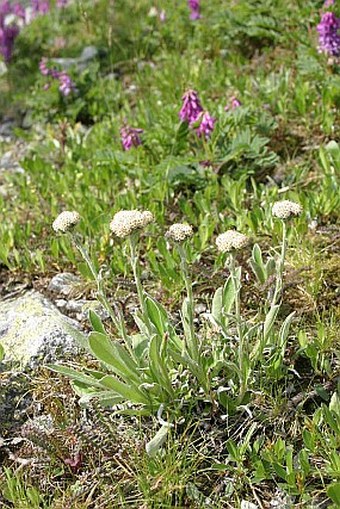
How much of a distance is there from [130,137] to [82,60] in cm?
277

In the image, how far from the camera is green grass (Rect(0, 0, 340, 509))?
276cm

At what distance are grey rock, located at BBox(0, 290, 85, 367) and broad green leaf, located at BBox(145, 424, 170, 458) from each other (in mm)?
738

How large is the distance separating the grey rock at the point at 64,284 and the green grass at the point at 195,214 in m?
0.12

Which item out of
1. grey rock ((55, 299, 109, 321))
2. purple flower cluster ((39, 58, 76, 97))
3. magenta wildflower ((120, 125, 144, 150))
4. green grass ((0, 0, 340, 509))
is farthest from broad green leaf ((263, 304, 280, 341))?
purple flower cluster ((39, 58, 76, 97))

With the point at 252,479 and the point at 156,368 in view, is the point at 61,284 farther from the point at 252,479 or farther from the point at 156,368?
the point at 252,479

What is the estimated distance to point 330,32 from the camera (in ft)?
16.0

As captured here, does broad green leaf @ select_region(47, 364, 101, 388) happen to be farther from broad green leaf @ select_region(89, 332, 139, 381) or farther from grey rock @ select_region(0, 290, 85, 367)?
grey rock @ select_region(0, 290, 85, 367)

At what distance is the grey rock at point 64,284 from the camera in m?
3.97

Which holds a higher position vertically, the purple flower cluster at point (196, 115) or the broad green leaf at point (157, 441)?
the purple flower cluster at point (196, 115)

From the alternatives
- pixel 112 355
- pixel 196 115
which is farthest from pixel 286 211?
pixel 196 115

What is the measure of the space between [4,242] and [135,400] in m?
1.88

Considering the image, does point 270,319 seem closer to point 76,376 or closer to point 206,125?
point 76,376

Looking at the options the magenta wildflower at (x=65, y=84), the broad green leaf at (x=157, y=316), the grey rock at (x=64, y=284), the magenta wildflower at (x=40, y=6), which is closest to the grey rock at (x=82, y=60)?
the magenta wildflower at (x=65, y=84)

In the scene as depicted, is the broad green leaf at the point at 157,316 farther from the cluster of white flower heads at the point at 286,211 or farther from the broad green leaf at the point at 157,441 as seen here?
the cluster of white flower heads at the point at 286,211
